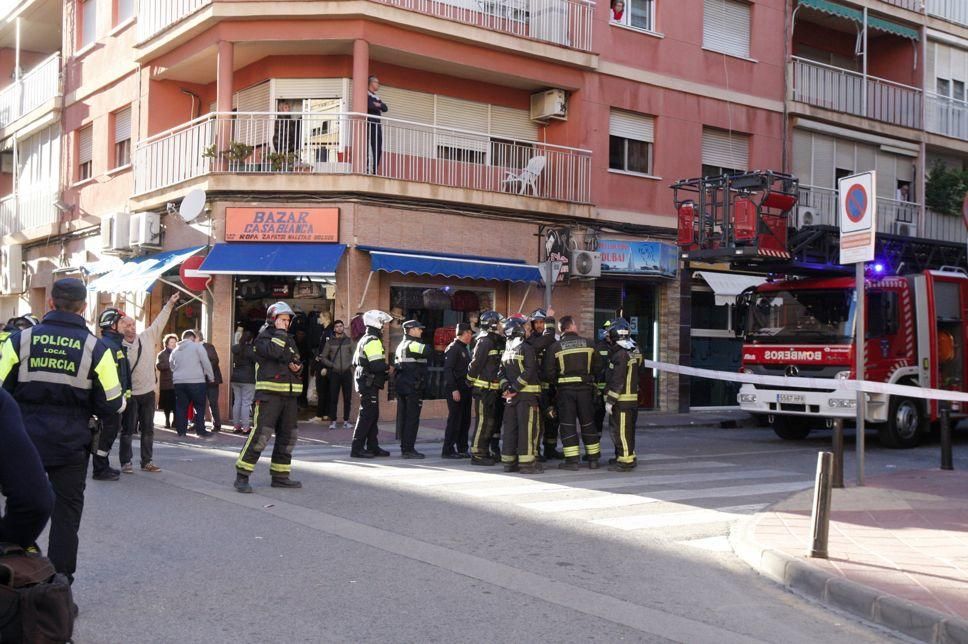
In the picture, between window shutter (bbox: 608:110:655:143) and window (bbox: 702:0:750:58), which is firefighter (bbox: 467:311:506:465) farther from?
window (bbox: 702:0:750:58)

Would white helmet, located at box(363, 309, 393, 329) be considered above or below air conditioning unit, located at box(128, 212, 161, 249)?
below

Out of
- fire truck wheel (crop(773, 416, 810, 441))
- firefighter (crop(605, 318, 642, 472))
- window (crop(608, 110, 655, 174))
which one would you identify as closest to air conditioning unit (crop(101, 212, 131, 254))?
window (crop(608, 110, 655, 174))

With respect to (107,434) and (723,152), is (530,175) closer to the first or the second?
(723,152)

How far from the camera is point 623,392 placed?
464 inches

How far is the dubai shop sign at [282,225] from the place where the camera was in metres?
17.5

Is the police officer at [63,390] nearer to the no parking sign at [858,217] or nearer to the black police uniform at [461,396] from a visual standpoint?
the no parking sign at [858,217]

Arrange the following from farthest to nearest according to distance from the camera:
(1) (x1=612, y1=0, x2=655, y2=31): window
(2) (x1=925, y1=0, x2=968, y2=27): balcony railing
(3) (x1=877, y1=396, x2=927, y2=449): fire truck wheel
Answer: (2) (x1=925, y1=0, x2=968, y2=27): balcony railing, (1) (x1=612, y1=0, x2=655, y2=31): window, (3) (x1=877, y1=396, x2=927, y2=449): fire truck wheel

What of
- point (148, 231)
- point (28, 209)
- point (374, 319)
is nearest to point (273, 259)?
A: point (148, 231)

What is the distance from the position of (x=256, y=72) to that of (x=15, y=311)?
534 inches

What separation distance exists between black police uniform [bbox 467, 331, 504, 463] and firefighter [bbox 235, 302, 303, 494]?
299 centimetres

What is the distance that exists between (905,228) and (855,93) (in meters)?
3.49

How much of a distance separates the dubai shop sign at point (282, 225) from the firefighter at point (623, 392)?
7.15 meters

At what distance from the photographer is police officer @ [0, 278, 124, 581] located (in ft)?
17.1

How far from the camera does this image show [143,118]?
823 inches
